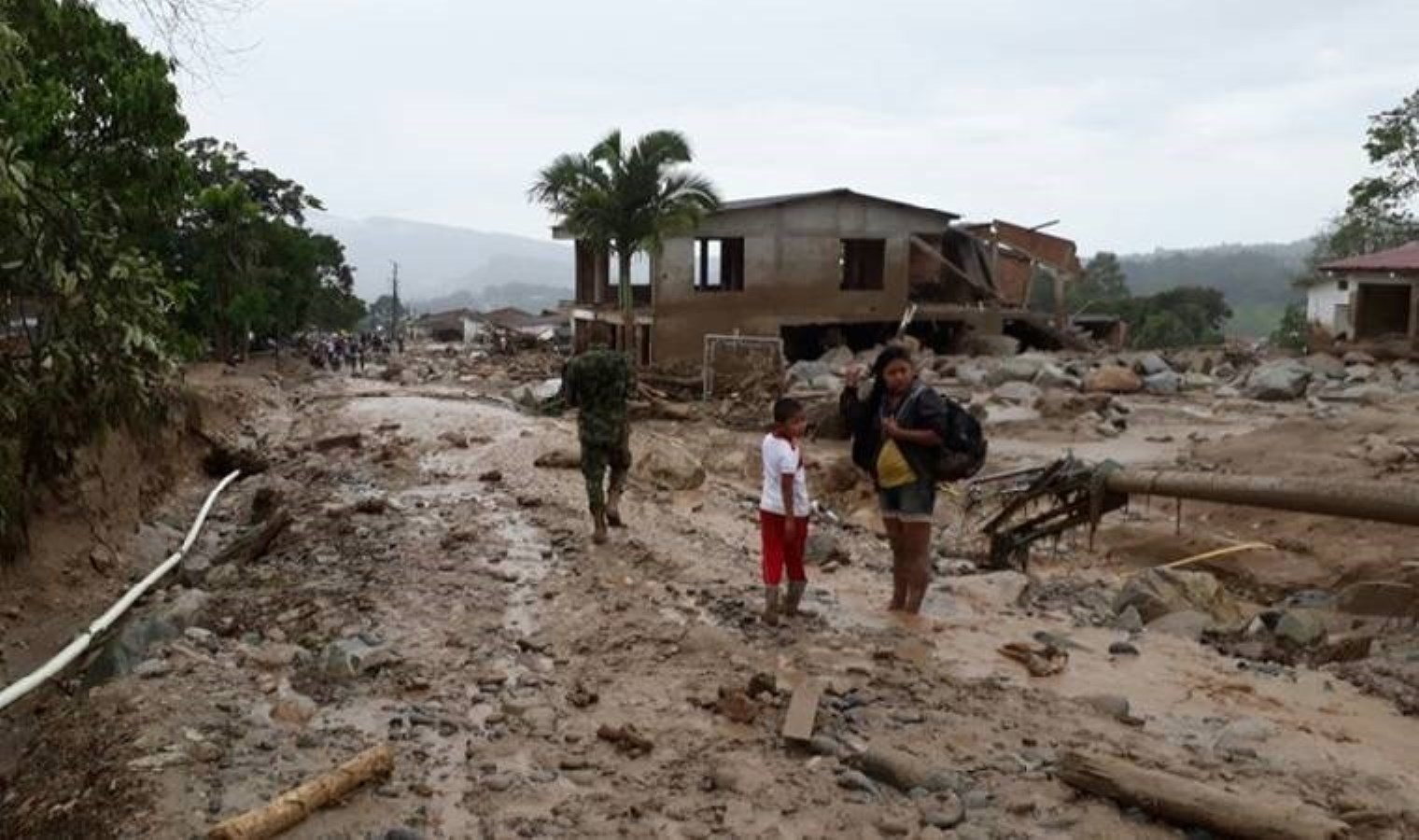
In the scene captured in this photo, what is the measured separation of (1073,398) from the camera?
61.8 ft

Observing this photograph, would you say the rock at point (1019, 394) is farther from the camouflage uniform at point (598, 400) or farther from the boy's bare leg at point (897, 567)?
the boy's bare leg at point (897, 567)

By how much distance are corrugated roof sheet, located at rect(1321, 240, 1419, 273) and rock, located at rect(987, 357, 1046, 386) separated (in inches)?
327

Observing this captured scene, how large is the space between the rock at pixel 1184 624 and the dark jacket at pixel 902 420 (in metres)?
2.05

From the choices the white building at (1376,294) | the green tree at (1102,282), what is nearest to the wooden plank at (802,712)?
the white building at (1376,294)

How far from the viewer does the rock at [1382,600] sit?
24.3 ft

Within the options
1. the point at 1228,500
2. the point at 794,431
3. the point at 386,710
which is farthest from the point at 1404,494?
the point at 386,710

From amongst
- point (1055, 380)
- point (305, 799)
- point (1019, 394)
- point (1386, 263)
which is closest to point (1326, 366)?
point (1386, 263)

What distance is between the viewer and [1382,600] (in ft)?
25.0

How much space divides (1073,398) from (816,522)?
10.1 meters

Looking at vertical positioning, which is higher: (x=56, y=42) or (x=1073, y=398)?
(x=56, y=42)

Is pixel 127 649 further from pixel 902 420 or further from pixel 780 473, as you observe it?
pixel 902 420

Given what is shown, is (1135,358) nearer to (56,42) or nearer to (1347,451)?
(1347,451)

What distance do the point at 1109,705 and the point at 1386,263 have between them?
23884 millimetres

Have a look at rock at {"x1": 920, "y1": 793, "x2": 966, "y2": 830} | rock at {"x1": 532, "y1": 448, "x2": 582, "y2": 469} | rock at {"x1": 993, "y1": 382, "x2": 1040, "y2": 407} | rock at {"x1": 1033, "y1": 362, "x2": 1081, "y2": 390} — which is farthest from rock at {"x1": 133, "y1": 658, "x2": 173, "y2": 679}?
rock at {"x1": 1033, "y1": 362, "x2": 1081, "y2": 390}
